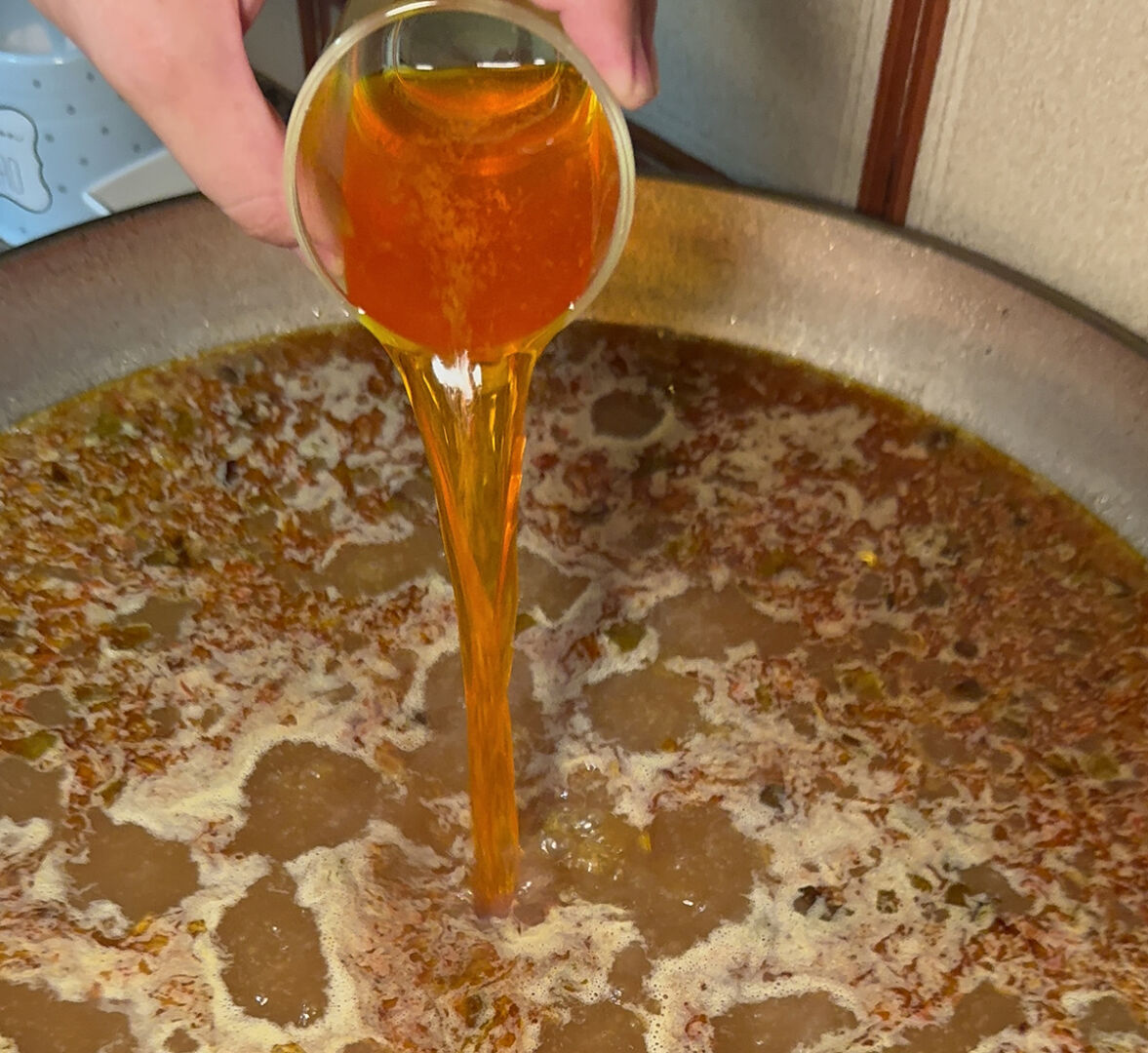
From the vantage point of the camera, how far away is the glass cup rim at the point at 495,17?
548mm

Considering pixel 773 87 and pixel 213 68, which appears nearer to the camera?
pixel 213 68

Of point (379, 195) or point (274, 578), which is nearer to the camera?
point (379, 195)

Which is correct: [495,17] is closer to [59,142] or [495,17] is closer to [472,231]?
[472,231]

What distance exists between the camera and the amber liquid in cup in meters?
0.61

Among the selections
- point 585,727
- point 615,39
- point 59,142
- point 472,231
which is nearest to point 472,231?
point 472,231

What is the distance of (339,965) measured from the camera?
67cm

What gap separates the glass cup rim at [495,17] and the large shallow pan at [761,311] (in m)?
0.34

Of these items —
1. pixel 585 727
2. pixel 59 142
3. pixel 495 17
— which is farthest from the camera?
pixel 59 142

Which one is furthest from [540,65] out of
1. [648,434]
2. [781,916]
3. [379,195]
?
[781,916]

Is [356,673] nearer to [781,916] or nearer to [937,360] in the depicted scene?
[781,916]

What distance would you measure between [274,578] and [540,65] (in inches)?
14.7

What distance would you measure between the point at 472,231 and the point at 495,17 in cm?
10

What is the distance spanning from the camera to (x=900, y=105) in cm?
86

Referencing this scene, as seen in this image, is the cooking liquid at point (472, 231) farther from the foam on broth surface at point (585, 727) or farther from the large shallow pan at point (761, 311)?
the large shallow pan at point (761, 311)
